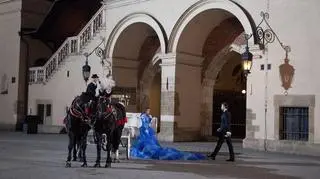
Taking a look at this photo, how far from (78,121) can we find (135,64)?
12.7 meters

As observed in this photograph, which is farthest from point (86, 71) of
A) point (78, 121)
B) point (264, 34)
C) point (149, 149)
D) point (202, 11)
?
point (78, 121)

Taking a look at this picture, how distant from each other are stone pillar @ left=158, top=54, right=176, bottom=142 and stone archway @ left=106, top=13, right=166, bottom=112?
95.8 inches

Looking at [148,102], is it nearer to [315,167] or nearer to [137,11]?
[137,11]

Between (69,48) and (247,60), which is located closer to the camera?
(247,60)

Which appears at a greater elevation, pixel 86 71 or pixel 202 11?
pixel 202 11

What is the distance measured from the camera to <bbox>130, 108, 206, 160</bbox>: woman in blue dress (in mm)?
14477

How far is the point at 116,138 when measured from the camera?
13016mm

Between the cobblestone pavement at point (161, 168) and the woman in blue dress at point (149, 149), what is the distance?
0.71 m

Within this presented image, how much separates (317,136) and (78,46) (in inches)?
545

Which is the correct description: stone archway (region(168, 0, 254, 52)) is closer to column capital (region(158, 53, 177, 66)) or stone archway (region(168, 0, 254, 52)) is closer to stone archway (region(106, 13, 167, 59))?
column capital (region(158, 53, 177, 66))

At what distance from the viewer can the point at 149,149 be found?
14.7 m

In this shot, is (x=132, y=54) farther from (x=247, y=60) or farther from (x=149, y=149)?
(x=149, y=149)

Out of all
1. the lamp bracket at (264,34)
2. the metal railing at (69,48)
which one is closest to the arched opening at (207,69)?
the lamp bracket at (264,34)

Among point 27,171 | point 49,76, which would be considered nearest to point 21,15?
point 49,76
